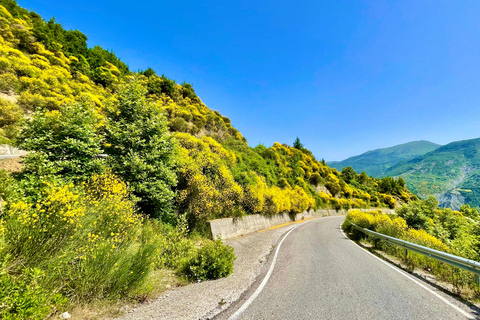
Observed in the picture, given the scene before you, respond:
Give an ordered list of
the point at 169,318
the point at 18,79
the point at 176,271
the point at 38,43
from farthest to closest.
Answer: the point at 38,43 < the point at 18,79 < the point at 176,271 < the point at 169,318

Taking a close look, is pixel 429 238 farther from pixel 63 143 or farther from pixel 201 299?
pixel 63 143

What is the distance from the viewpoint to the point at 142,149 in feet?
28.7

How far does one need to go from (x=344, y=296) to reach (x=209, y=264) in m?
3.48

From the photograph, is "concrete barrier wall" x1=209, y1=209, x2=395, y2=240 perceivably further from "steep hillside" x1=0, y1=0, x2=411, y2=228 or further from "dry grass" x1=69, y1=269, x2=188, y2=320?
"dry grass" x1=69, y1=269, x2=188, y2=320

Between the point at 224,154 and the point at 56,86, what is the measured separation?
57.0ft

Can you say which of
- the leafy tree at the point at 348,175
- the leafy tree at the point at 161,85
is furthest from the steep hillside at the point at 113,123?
the leafy tree at the point at 348,175

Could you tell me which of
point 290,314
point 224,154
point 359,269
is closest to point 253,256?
point 359,269

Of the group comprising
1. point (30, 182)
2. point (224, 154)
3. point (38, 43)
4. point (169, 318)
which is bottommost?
point (169, 318)

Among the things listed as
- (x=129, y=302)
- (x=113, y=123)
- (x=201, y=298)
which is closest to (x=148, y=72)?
(x=113, y=123)

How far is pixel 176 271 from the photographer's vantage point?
19.3 feet

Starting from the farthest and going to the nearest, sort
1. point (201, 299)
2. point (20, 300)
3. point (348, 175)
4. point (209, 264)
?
1. point (348, 175)
2. point (209, 264)
3. point (201, 299)
4. point (20, 300)

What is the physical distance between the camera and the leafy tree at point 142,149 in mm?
8062

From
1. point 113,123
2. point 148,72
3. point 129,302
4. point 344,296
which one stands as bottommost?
point 344,296

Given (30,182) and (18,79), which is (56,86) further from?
(30,182)
